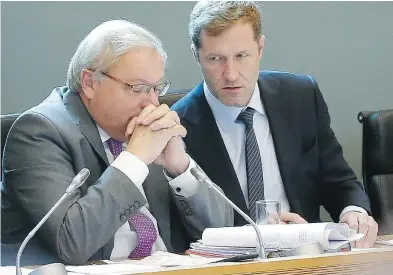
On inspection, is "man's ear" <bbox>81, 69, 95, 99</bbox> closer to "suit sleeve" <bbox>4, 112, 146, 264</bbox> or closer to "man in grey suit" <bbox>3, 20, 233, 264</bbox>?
"man in grey suit" <bbox>3, 20, 233, 264</bbox>

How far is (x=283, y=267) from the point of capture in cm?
128

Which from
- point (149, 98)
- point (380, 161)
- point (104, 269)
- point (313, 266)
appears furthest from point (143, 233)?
point (380, 161)

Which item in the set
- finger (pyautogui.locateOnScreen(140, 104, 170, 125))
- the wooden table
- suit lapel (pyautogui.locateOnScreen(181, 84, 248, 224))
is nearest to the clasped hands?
finger (pyautogui.locateOnScreen(140, 104, 170, 125))

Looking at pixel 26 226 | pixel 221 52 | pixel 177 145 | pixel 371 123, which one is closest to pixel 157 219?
pixel 177 145

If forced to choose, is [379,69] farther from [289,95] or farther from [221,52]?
[221,52]

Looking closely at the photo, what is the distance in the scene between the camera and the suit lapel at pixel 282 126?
2.42 m

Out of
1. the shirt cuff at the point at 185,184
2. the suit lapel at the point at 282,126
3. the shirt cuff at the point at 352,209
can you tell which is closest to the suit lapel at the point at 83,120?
the shirt cuff at the point at 185,184

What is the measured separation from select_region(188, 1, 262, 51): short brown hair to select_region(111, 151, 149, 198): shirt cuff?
0.60 metres

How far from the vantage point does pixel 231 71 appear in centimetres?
235

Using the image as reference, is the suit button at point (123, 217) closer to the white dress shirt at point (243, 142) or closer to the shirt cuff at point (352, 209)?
the white dress shirt at point (243, 142)

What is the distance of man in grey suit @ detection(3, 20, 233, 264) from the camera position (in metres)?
1.86

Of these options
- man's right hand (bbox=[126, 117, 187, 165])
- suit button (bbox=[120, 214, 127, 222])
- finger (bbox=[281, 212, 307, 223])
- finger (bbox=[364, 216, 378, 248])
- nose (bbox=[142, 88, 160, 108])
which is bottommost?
finger (bbox=[364, 216, 378, 248])

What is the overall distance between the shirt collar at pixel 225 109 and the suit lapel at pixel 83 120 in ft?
1.67

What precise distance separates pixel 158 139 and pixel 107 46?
30cm
